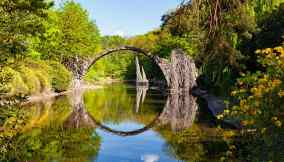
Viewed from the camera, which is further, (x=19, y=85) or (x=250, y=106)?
(x=19, y=85)

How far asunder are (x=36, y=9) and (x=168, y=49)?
60.1 meters

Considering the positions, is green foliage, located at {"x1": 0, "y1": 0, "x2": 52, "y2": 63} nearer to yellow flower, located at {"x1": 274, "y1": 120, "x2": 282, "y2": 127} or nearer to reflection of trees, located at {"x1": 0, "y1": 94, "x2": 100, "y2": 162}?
reflection of trees, located at {"x1": 0, "y1": 94, "x2": 100, "y2": 162}

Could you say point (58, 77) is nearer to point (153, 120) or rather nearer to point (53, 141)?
point (153, 120)

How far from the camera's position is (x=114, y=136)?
22469mm

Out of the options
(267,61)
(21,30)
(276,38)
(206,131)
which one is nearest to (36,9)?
(21,30)

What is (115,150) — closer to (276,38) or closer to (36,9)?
(36,9)

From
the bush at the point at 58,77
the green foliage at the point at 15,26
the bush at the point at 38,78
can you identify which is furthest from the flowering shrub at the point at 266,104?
the bush at the point at 58,77

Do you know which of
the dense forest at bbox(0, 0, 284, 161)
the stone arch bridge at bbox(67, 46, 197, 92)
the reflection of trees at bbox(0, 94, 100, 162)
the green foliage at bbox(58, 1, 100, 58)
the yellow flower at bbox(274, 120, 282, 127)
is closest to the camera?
the dense forest at bbox(0, 0, 284, 161)

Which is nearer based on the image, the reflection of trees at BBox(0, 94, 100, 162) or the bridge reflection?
the reflection of trees at BBox(0, 94, 100, 162)

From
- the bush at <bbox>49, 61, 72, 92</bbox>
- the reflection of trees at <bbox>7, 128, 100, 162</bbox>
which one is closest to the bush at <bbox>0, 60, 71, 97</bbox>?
the bush at <bbox>49, 61, 72, 92</bbox>

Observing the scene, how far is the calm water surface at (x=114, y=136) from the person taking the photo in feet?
52.3

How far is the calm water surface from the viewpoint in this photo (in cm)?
1595

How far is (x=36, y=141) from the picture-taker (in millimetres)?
18062

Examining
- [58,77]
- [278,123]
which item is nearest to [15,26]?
[278,123]
